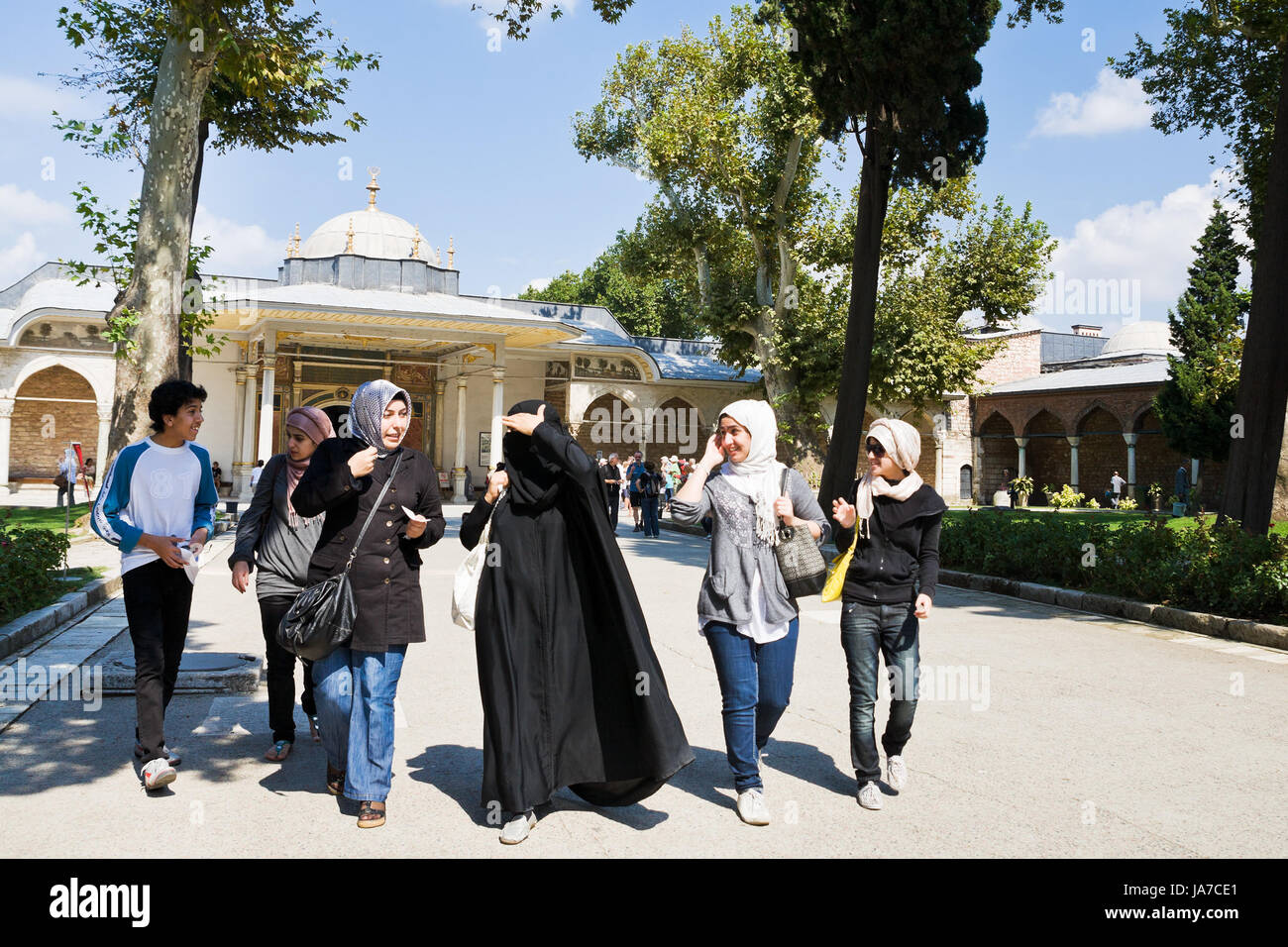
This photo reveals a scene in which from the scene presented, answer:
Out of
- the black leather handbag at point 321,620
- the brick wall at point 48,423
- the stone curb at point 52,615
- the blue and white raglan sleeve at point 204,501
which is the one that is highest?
the brick wall at point 48,423

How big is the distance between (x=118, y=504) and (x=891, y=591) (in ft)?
11.4

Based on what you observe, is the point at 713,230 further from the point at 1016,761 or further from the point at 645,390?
the point at 1016,761

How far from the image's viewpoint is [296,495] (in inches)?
154

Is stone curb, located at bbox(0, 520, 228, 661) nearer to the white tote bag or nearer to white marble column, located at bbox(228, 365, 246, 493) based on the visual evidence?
the white tote bag

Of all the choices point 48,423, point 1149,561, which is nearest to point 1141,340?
point 1149,561

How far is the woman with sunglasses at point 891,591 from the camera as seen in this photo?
448 cm

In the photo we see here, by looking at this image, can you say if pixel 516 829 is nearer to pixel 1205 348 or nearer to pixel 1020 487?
pixel 1020 487

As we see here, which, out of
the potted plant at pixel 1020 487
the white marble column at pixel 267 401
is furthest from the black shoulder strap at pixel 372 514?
the potted plant at pixel 1020 487

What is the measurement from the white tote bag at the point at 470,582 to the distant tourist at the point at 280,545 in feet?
3.57

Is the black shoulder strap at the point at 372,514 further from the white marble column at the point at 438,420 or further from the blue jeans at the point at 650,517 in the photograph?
the white marble column at the point at 438,420

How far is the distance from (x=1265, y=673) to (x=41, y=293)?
32161mm

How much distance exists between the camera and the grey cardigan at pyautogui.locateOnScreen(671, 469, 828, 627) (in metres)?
4.22

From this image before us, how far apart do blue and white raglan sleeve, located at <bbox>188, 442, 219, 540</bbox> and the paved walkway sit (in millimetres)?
1150
